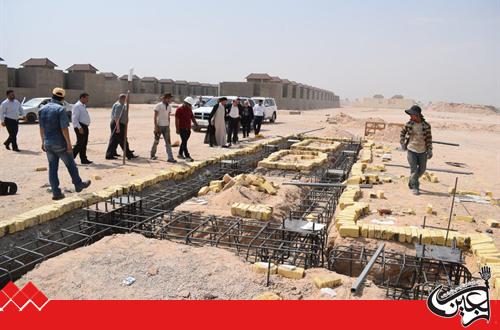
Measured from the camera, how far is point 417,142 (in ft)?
23.8

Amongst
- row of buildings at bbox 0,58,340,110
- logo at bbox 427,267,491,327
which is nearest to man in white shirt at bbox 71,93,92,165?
logo at bbox 427,267,491,327

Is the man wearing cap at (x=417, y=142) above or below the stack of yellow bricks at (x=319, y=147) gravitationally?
above

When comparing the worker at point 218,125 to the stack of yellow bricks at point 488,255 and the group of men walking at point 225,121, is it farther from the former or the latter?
the stack of yellow bricks at point 488,255

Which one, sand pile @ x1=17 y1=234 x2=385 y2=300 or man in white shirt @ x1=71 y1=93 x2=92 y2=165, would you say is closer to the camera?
sand pile @ x1=17 y1=234 x2=385 y2=300

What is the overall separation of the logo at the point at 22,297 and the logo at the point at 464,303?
112 inches

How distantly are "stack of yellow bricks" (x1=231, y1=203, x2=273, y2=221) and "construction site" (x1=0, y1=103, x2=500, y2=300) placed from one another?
0.6 inches

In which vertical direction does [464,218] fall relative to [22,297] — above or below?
above

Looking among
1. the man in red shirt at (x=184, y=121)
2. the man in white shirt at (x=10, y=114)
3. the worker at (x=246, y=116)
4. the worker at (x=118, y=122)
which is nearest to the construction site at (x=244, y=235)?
the worker at (x=118, y=122)

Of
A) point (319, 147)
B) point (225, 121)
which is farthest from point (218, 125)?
point (319, 147)

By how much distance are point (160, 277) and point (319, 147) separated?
9.51m

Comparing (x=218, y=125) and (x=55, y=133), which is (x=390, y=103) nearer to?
(x=218, y=125)

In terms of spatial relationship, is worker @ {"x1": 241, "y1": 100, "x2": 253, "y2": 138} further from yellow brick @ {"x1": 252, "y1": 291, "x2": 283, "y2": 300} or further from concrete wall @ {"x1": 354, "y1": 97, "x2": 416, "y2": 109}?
concrete wall @ {"x1": 354, "y1": 97, "x2": 416, "y2": 109}

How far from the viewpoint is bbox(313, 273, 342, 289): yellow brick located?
140 inches

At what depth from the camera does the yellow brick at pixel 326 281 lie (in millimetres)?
3559
